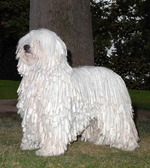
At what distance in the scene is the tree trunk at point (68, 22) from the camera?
7336mm

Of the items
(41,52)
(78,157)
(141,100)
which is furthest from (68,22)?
(141,100)

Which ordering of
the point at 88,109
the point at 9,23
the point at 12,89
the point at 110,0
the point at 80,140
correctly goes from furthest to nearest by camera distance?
the point at 110,0 → the point at 9,23 → the point at 12,89 → the point at 80,140 → the point at 88,109

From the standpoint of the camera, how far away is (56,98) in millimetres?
4859

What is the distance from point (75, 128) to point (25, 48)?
1.31 m

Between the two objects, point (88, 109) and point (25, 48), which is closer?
point (25, 48)

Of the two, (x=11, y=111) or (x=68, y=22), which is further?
(x=11, y=111)

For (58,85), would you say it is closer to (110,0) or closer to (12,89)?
(12,89)

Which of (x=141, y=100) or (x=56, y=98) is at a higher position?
(x=56, y=98)

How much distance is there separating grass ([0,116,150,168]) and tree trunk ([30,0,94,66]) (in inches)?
82.7

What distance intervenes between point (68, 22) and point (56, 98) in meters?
2.92

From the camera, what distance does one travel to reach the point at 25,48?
4758 mm

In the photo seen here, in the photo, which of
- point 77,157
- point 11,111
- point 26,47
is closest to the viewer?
point 26,47


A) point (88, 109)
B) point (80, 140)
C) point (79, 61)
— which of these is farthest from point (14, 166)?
point (79, 61)

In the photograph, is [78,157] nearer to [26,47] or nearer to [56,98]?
[56,98]
